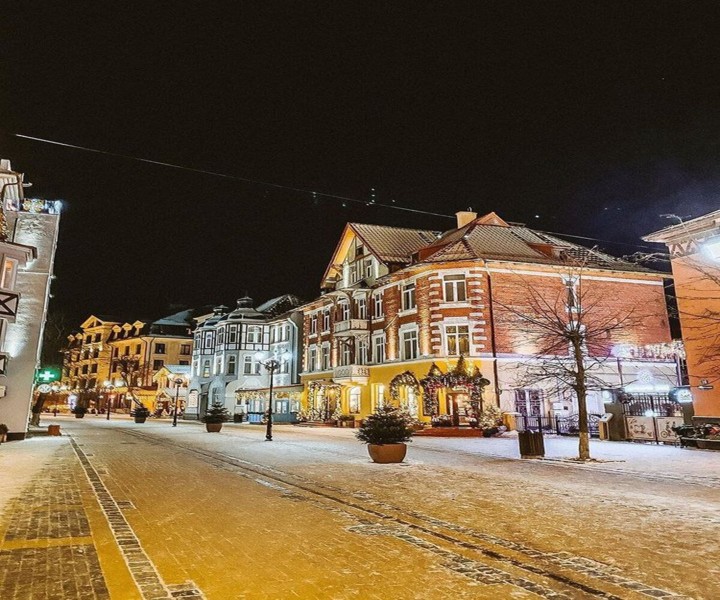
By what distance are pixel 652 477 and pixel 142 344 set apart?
75.4 meters

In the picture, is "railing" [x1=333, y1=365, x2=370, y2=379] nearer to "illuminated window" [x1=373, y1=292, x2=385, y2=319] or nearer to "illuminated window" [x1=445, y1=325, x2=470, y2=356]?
"illuminated window" [x1=373, y1=292, x2=385, y2=319]

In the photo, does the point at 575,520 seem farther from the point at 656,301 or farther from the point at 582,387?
the point at 656,301

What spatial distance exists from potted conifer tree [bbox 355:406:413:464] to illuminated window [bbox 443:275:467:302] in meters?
17.4

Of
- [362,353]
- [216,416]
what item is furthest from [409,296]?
[216,416]

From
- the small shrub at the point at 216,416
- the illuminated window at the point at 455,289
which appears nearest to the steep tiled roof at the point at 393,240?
the illuminated window at the point at 455,289

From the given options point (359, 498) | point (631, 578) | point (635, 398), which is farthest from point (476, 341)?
point (631, 578)

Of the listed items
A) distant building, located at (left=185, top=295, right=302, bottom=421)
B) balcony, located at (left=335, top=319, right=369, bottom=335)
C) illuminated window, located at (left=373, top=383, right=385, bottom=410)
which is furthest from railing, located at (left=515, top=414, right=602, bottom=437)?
distant building, located at (left=185, top=295, right=302, bottom=421)

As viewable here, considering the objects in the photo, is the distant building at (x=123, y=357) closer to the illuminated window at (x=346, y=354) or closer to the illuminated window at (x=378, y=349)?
the illuminated window at (x=346, y=354)

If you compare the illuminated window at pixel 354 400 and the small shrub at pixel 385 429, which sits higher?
the illuminated window at pixel 354 400

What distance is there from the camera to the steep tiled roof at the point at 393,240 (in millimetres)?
39219

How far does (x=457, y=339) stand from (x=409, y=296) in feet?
16.5

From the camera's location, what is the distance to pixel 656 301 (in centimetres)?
3616

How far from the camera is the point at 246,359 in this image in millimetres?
58312

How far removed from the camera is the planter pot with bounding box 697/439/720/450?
61.2 ft
